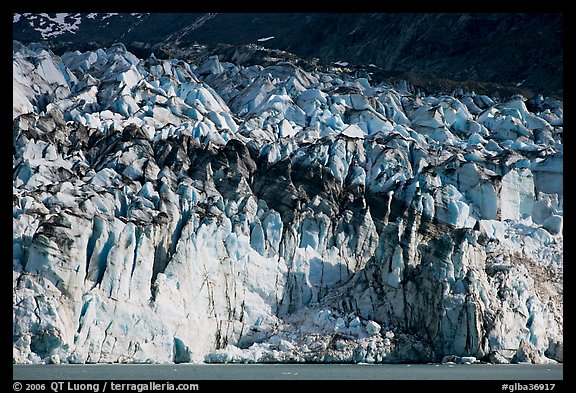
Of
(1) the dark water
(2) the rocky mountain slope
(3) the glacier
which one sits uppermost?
(2) the rocky mountain slope

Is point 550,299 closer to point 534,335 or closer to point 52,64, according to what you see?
point 534,335

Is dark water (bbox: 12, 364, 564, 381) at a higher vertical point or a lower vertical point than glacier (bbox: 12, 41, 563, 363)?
lower

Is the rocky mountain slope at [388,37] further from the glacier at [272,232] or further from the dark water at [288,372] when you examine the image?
the dark water at [288,372]

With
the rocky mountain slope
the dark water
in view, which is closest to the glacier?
the dark water

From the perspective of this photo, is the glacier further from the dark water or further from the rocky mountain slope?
the rocky mountain slope

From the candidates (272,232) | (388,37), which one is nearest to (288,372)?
(272,232)

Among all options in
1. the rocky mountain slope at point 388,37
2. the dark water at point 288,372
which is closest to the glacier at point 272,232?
the dark water at point 288,372
